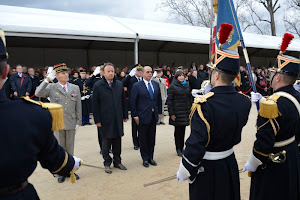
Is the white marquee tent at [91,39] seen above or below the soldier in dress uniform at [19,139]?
above

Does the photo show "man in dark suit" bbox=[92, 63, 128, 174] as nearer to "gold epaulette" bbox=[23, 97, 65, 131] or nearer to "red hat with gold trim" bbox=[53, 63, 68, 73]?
"red hat with gold trim" bbox=[53, 63, 68, 73]

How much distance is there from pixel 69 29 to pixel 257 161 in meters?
8.88

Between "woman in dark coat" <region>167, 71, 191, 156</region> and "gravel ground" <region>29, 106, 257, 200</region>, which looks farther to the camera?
"woman in dark coat" <region>167, 71, 191, 156</region>

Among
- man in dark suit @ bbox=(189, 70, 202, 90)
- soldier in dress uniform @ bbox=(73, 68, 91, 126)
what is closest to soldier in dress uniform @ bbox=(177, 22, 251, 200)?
soldier in dress uniform @ bbox=(73, 68, 91, 126)

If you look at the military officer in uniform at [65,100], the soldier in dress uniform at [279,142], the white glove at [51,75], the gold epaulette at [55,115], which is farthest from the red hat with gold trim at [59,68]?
the soldier in dress uniform at [279,142]

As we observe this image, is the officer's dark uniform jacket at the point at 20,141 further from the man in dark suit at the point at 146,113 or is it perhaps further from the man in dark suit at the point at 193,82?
the man in dark suit at the point at 193,82

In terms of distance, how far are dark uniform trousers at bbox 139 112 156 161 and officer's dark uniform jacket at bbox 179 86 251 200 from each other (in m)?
2.94

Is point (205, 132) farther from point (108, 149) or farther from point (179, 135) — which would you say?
point (179, 135)

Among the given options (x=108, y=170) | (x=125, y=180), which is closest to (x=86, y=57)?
(x=108, y=170)

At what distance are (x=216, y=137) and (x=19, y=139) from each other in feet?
5.41

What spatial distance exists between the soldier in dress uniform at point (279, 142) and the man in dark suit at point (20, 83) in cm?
894

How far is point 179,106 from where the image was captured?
20.5ft

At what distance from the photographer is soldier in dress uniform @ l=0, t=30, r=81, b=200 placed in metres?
1.56

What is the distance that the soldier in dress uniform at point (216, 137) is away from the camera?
8.09ft
